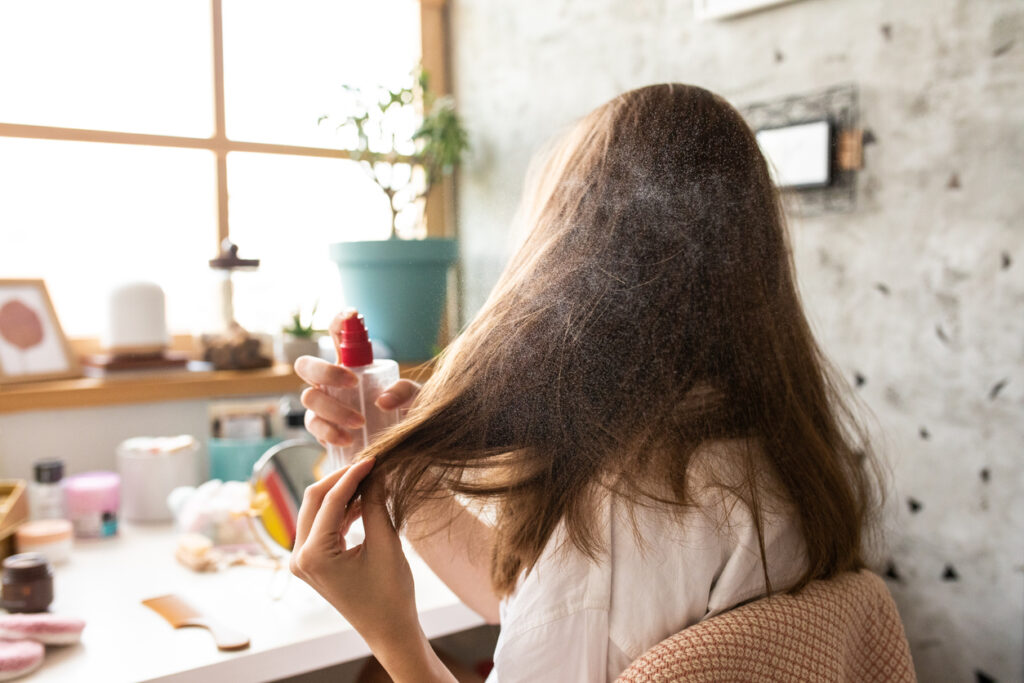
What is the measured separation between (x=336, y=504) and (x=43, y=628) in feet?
1.43

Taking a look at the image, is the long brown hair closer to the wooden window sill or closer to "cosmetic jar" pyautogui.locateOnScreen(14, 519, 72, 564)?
"cosmetic jar" pyautogui.locateOnScreen(14, 519, 72, 564)

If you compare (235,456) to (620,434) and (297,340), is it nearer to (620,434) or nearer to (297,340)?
(297,340)

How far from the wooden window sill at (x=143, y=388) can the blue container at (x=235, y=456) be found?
0.13m

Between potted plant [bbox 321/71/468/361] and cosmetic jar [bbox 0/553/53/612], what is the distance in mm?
506

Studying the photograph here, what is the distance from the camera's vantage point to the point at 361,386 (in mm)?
625

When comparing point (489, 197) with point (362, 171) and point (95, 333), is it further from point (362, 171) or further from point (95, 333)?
point (95, 333)

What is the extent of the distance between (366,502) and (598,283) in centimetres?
21

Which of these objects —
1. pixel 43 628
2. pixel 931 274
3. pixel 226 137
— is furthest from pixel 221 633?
pixel 226 137

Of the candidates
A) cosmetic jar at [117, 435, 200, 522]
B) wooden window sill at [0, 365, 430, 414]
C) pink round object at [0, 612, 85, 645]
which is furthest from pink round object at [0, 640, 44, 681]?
wooden window sill at [0, 365, 430, 414]

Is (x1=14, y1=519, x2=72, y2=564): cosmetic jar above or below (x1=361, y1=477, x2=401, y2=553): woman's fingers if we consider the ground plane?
below

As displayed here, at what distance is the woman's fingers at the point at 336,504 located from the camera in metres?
0.50

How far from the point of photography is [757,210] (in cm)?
60

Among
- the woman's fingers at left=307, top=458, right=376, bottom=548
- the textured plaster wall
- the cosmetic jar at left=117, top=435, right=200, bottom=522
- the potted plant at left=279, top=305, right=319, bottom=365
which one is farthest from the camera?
the potted plant at left=279, top=305, right=319, bottom=365

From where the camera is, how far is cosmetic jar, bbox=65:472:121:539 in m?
1.11
